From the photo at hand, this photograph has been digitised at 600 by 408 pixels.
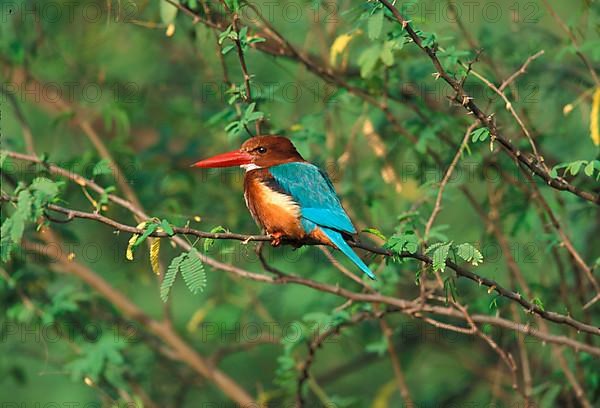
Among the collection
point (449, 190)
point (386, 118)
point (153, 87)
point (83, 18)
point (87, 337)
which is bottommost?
Result: point (87, 337)

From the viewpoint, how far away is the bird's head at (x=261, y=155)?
368 centimetres

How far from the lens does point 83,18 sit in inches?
223

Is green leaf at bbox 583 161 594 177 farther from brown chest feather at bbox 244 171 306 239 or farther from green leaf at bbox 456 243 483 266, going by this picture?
brown chest feather at bbox 244 171 306 239

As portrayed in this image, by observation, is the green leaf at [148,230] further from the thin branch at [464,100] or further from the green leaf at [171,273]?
the thin branch at [464,100]

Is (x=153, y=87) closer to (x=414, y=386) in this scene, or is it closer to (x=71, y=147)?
(x=71, y=147)

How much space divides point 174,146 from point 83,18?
1.10m

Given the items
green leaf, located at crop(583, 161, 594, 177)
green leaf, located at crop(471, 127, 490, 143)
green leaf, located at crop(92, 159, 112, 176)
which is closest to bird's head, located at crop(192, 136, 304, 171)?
green leaf, located at crop(92, 159, 112, 176)

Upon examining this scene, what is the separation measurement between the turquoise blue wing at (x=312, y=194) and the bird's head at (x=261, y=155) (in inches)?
3.3

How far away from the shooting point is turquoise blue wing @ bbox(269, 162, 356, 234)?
3182 millimetres

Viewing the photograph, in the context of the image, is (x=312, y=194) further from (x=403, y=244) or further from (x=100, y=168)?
(x=403, y=244)

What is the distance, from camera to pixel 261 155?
12.2 ft

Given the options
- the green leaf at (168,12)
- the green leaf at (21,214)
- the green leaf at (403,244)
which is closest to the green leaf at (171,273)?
the green leaf at (21,214)

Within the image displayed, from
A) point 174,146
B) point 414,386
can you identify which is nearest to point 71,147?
point 174,146

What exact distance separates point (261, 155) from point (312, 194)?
0.40m
